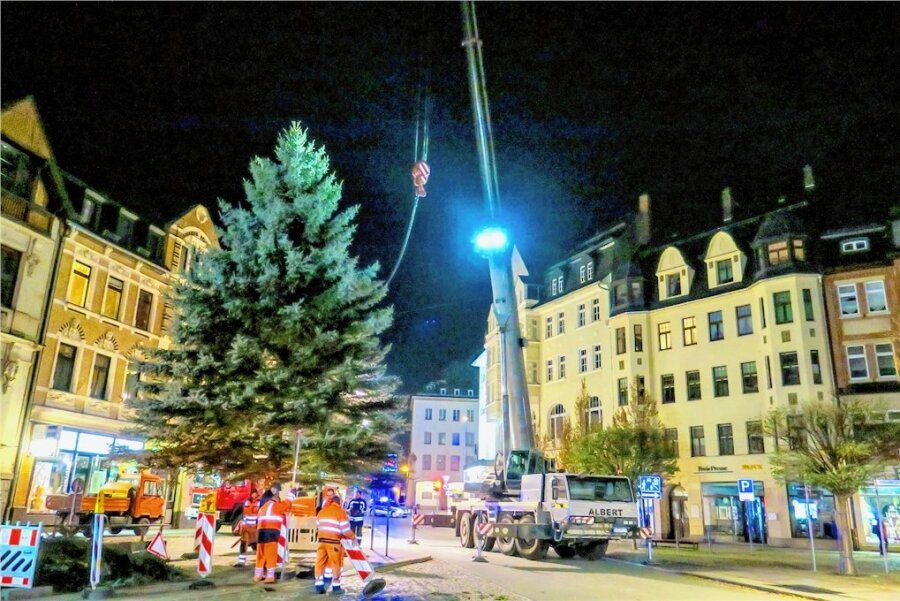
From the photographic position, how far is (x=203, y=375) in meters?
13.7

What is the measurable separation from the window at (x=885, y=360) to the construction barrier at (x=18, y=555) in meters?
33.0

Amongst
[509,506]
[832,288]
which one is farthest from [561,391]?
[509,506]

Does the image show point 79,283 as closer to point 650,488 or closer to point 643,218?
point 650,488

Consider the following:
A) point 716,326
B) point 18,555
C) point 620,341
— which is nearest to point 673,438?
point 620,341

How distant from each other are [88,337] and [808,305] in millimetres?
31023

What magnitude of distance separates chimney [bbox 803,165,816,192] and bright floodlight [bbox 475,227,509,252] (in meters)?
22.3

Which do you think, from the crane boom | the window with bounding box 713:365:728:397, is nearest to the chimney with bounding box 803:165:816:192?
the window with bounding box 713:365:728:397

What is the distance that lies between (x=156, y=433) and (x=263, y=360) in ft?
8.05

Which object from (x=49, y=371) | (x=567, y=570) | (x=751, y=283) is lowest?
(x=567, y=570)

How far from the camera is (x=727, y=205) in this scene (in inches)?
1596

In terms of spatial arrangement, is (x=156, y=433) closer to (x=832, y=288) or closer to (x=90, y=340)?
(x=90, y=340)

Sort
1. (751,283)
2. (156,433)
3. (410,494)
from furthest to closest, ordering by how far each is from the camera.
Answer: (410,494) < (751,283) < (156,433)

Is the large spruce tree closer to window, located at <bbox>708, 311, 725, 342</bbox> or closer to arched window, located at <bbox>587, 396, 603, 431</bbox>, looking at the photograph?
window, located at <bbox>708, 311, 725, 342</bbox>

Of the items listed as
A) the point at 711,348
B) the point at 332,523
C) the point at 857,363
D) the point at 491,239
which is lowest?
the point at 332,523
